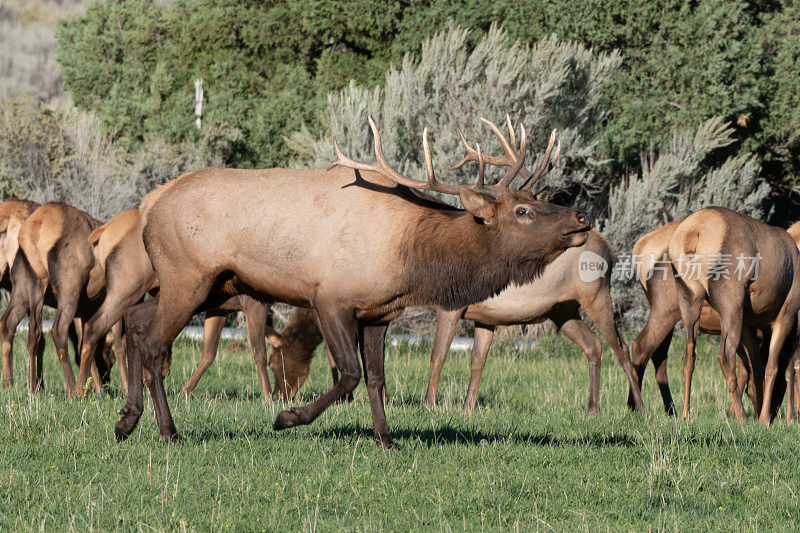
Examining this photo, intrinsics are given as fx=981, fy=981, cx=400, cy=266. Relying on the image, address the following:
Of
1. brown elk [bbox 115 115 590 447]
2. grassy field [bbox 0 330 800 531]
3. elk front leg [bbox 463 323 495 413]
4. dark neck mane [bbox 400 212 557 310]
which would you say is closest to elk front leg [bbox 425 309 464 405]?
elk front leg [bbox 463 323 495 413]

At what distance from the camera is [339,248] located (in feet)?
22.3

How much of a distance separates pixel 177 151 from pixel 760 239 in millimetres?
17656

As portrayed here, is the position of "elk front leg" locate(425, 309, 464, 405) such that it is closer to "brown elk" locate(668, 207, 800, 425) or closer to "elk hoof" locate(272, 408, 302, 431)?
"brown elk" locate(668, 207, 800, 425)

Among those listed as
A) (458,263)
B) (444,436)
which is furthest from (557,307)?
(458,263)

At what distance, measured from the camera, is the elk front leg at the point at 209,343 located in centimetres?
1125

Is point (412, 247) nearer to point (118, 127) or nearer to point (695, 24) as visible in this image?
point (695, 24)

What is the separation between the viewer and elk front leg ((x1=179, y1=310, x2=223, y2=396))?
11.3 m

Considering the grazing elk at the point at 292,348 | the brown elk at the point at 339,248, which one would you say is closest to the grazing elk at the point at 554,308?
the grazing elk at the point at 292,348

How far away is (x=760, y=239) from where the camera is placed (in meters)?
9.82

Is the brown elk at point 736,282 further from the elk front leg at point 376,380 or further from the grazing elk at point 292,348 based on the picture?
the grazing elk at point 292,348

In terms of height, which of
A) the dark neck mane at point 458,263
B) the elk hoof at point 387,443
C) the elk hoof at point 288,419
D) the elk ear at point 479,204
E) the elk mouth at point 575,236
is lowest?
the elk hoof at point 387,443

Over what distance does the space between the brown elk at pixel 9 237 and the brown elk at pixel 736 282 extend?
746 cm

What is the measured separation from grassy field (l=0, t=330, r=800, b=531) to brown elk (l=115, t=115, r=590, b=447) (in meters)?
0.54

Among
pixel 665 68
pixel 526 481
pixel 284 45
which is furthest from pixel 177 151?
pixel 526 481
